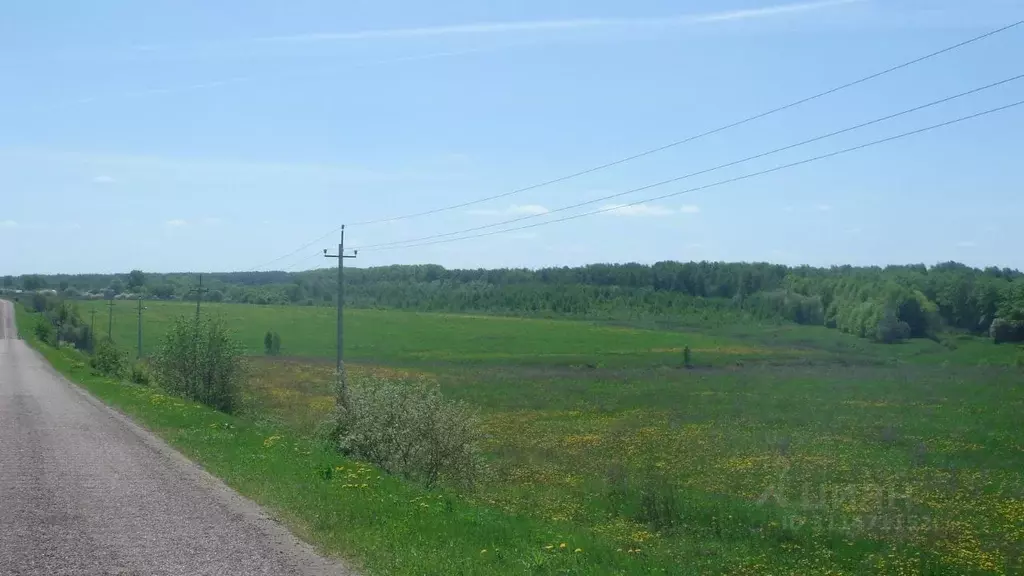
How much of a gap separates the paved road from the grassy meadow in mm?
677

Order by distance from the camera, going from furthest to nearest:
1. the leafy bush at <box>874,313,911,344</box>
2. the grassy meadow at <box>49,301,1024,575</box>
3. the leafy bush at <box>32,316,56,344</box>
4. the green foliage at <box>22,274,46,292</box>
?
the green foliage at <box>22,274,46,292</box> < the leafy bush at <box>32,316,56,344</box> < the leafy bush at <box>874,313,911,344</box> < the grassy meadow at <box>49,301,1024,575</box>

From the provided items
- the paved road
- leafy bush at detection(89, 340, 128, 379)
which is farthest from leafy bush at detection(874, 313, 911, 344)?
leafy bush at detection(89, 340, 128, 379)

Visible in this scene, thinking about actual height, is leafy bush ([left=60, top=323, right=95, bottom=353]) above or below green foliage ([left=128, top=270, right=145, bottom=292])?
below

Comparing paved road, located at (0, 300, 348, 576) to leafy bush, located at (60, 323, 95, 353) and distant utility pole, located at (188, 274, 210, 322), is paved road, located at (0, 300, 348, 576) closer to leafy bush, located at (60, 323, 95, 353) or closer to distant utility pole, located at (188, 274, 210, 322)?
distant utility pole, located at (188, 274, 210, 322)

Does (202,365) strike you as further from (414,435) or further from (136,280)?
(136,280)

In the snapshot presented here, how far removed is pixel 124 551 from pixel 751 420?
36224 millimetres

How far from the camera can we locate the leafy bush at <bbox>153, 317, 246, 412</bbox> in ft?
136

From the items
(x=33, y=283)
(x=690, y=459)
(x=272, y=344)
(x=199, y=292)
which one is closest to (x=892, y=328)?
(x=690, y=459)

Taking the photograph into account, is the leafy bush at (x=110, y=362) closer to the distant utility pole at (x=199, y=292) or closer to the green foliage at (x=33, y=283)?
the distant utility pole at (x=199, y=292)

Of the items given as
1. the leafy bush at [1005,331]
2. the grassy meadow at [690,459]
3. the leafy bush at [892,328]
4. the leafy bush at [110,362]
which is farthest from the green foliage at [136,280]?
the leafy bush at [1005,331]

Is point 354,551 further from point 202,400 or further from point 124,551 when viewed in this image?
point 202,400

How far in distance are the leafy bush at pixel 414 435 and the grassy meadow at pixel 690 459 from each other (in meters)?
1.32

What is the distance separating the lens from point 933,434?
3425cm

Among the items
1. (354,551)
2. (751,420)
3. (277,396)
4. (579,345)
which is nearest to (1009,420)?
(751,420)
